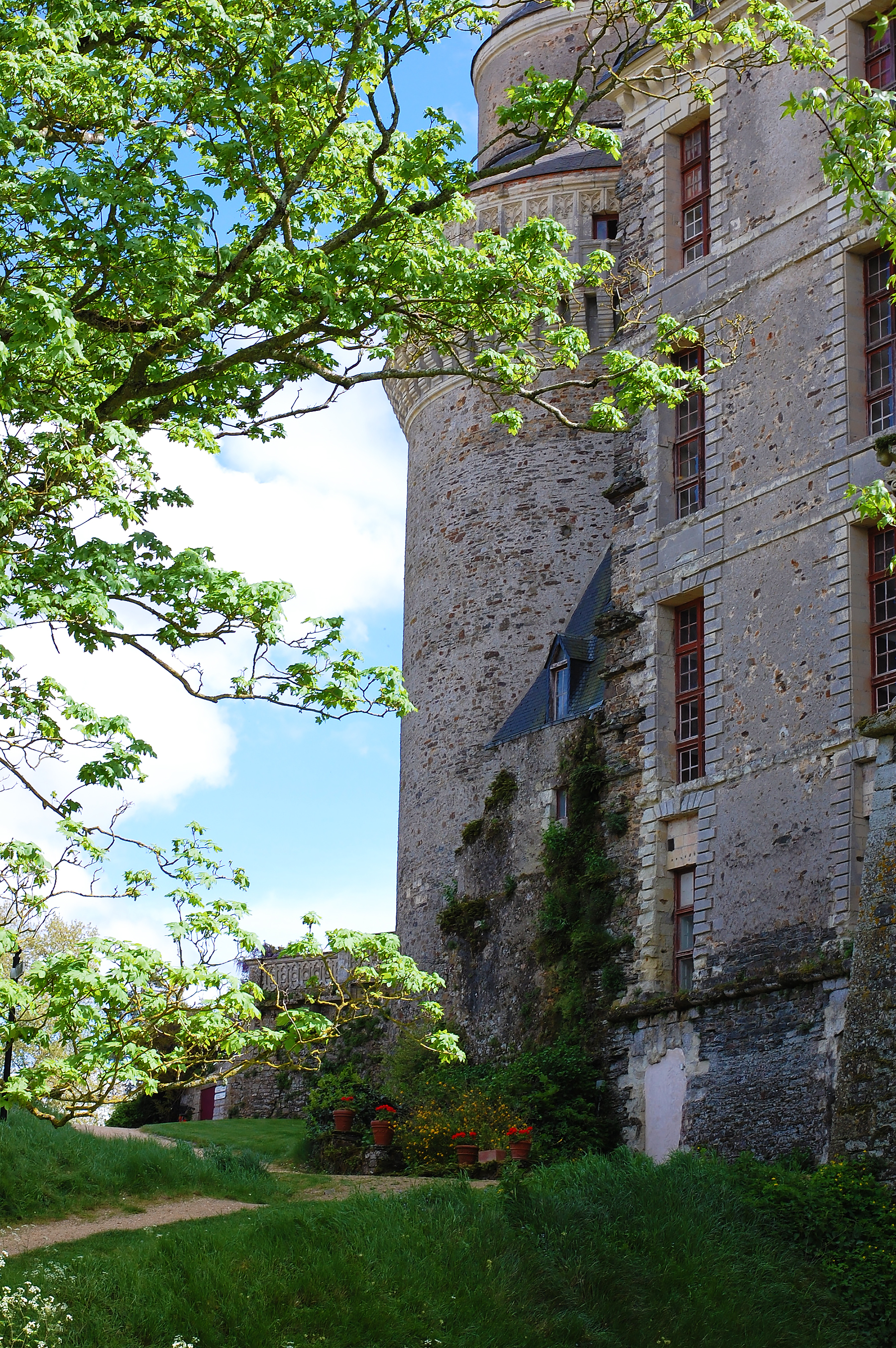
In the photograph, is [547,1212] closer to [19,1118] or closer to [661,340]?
[661,340]

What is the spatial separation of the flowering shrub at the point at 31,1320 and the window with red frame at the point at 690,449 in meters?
12.5

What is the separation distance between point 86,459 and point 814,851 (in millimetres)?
9605

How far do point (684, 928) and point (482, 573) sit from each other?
9.07 m

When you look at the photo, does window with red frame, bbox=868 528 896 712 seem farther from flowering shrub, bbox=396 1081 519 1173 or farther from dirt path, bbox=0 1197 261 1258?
dirt path, bbox=0 1197 261 1258

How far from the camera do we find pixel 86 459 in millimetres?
8500

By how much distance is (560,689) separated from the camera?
22.0 m

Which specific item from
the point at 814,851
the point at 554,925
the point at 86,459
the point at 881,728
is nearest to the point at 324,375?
the point at 86,459

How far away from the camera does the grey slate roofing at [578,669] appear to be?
21250mm

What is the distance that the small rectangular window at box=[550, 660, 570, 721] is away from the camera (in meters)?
21.7

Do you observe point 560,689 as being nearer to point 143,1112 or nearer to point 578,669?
point 578,669

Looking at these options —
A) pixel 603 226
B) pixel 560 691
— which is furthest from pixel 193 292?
pixel 603 226

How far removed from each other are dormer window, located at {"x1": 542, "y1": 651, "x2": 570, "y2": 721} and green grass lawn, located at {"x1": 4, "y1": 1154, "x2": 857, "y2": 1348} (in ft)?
31.5

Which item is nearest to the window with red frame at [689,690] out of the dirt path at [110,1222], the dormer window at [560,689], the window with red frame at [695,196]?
the dormer window at [560,689]

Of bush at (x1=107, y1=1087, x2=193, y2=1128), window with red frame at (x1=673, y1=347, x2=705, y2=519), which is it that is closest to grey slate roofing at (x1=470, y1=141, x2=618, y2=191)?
window with red frame at (x1=673, y1=347, x2=705, y2=519)
